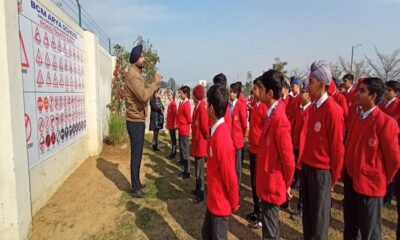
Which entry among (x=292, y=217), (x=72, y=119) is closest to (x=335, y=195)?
(x=292, y=217)

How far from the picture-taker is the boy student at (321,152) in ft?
10.6

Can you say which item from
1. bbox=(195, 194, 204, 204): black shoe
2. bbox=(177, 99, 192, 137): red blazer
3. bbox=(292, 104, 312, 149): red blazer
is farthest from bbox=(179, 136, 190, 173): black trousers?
bbox=(292, 104, 312, 149): red blazer

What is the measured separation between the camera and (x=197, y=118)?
5543 mm

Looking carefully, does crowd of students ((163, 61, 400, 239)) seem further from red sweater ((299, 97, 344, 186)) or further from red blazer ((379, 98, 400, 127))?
red blazer ((379, 98, 400, 127))

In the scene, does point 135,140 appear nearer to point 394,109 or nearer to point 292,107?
point 292,107

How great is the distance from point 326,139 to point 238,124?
219 centimetres

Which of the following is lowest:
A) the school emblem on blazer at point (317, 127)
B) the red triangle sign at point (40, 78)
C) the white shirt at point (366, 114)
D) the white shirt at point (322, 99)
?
the school emblem on blazer at point (317, 127)

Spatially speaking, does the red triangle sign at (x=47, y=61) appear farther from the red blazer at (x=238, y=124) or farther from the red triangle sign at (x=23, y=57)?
the red blazer at (x=238, y=124)

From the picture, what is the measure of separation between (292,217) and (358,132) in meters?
1.83

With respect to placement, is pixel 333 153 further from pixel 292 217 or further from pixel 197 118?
pixel 197 118

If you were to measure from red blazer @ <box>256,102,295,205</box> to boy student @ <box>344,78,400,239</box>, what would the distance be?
799 millimetres

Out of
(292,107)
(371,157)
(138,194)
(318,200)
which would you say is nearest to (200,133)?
(138,194)

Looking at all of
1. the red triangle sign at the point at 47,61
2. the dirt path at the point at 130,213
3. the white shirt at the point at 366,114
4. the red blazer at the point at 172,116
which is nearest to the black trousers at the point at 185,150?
the dirt path at the point at 130,213

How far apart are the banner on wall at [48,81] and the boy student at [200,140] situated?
2.25 meters
